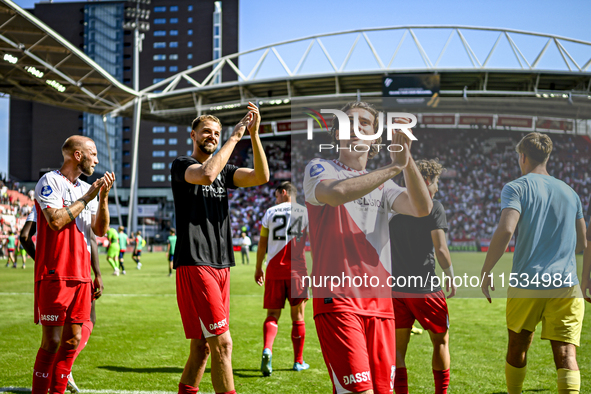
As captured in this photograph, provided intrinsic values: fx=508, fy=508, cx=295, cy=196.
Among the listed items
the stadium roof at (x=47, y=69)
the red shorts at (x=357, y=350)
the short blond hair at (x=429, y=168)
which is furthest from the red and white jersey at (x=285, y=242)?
the stadium roof at (x=47, y=69)

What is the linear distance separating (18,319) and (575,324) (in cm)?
929

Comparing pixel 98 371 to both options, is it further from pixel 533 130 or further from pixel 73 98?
pixel 73 98

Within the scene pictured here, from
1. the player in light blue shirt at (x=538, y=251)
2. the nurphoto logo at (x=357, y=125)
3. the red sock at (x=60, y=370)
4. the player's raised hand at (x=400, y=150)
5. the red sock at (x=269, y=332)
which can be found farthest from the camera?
the red sock at (x=269, y=332)

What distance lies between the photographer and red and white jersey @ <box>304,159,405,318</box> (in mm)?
3217

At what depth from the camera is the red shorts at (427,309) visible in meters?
4.43

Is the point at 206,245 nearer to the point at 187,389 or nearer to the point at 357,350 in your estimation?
the point at 187,389

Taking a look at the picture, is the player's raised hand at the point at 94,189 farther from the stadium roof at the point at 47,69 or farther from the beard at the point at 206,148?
the stadium roof at the point at 47,69

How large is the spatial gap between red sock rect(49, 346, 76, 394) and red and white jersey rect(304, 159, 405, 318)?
2.36m

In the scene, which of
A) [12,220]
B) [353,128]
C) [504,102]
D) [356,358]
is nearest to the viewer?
[356,358]

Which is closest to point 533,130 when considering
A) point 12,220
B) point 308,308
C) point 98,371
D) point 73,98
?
point 98,371

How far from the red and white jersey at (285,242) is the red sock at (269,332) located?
1.85 ft

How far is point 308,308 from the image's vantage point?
12016 millimetres

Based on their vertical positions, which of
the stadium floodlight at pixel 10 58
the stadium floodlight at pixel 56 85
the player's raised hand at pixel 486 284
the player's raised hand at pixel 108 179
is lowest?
the player's raised hand at pixel 486 284

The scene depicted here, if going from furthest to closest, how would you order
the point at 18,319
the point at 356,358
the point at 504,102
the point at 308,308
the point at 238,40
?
1. the point at 238,40
2. the point at 308,308
3. the point at 18,319
4. the point at 504,102
5. the point at 356,358
